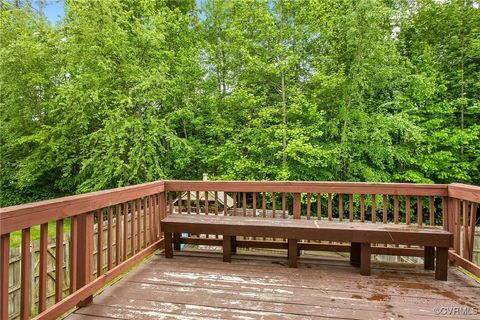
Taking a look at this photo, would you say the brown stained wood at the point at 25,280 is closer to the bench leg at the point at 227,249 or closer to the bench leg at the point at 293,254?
the bench leg at the point at 227,249

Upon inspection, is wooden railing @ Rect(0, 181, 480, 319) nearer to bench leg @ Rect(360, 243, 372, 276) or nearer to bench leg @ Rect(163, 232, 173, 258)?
bench leg @ Rect(163, 232, 173, 258)

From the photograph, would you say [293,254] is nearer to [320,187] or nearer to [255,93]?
[320,187]

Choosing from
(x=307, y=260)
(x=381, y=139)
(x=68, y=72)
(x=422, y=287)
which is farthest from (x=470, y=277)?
(x=68, y=72)

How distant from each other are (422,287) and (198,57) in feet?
31.6

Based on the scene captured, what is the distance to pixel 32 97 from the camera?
9.56 metres

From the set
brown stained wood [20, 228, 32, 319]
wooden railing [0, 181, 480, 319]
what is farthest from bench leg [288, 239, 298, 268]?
brown stained wood [20, 228, 32, 319]

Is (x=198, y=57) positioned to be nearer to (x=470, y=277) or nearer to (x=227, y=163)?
(x=227, y=163)

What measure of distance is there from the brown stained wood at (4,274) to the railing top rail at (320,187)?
82.9 inches

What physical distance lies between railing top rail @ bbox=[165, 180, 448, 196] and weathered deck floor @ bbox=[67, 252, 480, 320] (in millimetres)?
804

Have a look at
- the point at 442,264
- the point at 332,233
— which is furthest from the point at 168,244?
the point at 442,264

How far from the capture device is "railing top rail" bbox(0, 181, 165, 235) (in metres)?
1.46

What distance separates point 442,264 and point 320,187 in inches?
53.0

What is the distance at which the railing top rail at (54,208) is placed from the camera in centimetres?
146

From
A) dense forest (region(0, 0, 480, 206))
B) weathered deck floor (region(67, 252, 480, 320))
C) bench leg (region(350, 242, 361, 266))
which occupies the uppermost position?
dense forest (region(0, 0, 480, 206))
